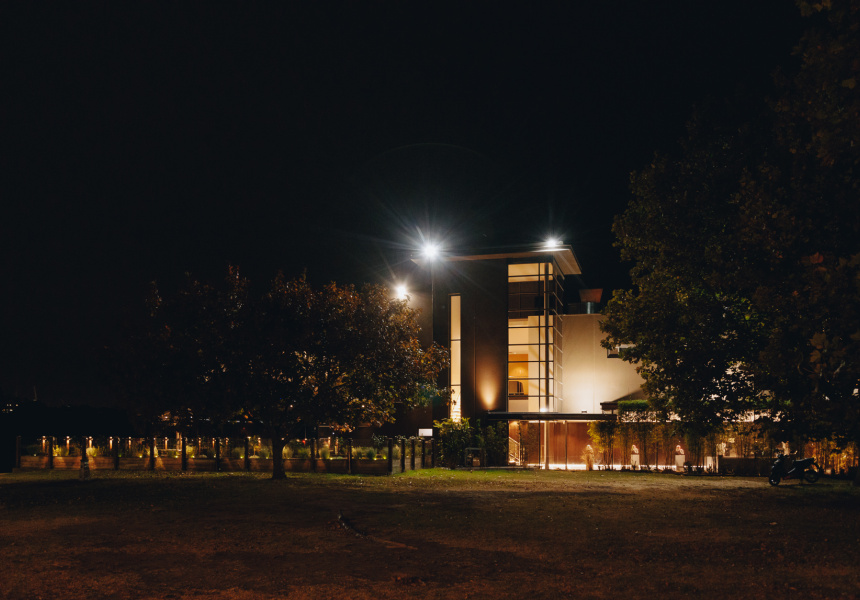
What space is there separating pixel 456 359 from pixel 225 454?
50.3 ft

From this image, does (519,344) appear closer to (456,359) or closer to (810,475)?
(456,359)

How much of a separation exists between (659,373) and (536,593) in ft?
53.2

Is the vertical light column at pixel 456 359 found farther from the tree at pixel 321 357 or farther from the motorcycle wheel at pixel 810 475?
the motorcycle wheel at pixel 810 475

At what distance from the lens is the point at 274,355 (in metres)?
25.0

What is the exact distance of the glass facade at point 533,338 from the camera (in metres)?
41.5

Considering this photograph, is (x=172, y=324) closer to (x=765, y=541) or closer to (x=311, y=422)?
(x=311, y=422)

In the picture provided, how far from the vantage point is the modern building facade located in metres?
41.4

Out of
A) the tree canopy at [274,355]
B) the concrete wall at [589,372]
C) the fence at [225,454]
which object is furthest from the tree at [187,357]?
the concrete wall at [589,372]

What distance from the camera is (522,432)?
123ft

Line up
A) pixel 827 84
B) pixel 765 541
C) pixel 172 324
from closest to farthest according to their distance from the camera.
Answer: pixel 827 84 < pixel 765 541 < pixel 172 324

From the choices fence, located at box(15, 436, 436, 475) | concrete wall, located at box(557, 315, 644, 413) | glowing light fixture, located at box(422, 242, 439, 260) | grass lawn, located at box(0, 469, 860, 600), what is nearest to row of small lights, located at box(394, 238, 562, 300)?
glowing light fixture, located at box(422, 242, 439, 260)

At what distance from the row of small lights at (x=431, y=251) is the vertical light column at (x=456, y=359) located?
2.83 meters

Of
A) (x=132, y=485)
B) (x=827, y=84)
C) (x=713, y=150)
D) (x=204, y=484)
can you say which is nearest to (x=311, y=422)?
(x=204, y=484)

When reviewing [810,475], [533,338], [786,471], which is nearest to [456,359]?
[533,338]
